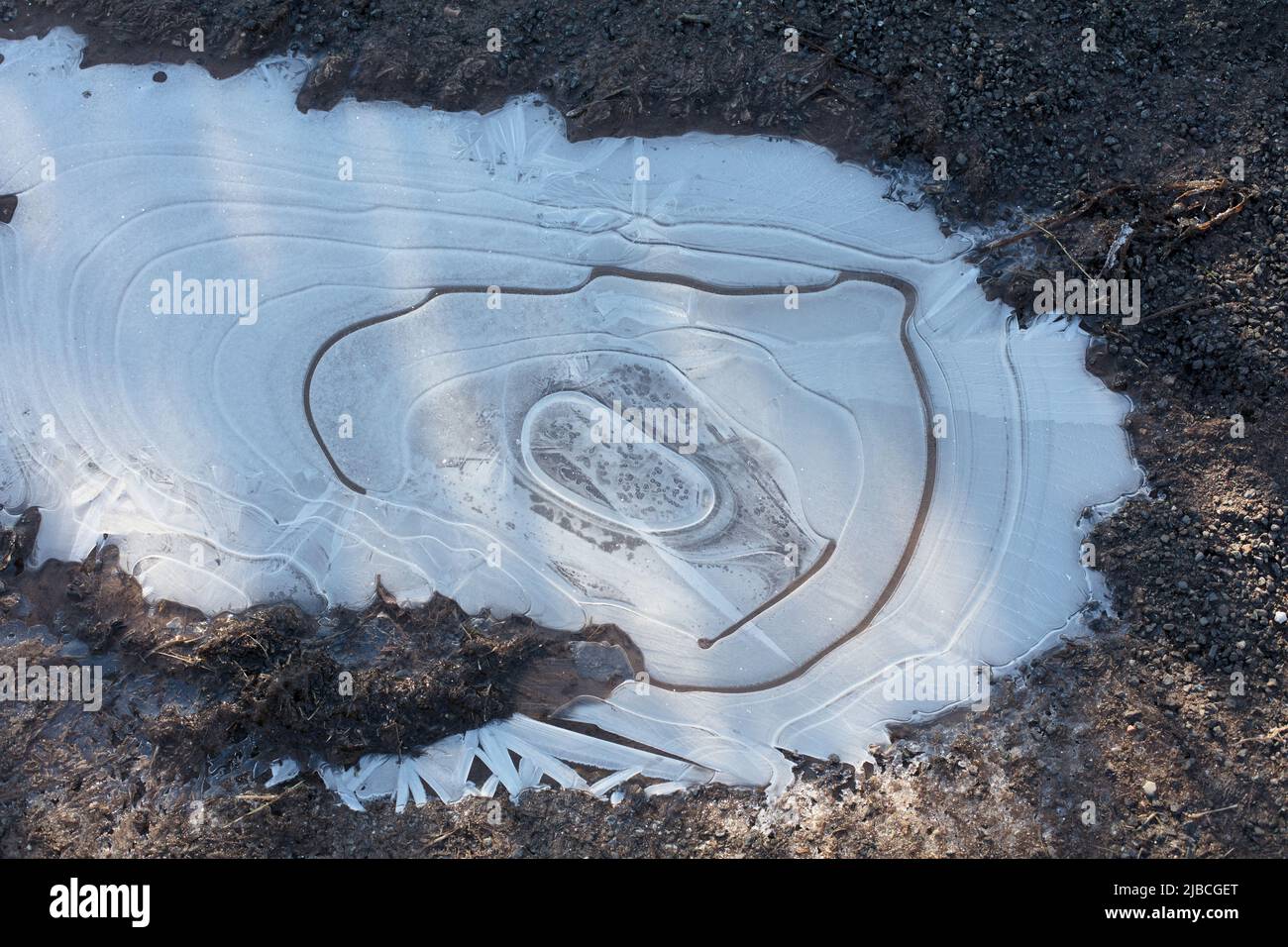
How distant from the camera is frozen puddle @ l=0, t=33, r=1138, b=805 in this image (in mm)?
8336

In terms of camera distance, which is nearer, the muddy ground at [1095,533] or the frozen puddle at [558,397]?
the muddy ground at [1095,533]

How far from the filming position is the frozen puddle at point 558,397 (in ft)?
27.3

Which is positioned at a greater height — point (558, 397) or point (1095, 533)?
point (558, 397)

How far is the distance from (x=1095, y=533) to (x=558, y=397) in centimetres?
515

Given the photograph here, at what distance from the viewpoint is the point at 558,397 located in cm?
866

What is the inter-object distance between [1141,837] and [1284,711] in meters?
1.67

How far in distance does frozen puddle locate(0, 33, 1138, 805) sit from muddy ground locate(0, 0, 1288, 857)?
32 centimetres

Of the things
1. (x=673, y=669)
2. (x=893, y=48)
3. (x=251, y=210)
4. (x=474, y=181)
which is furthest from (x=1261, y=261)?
(x=251, y=210)

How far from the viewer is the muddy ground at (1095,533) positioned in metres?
7.69

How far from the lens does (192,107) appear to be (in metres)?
8.88

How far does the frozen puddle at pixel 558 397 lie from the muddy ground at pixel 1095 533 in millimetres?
324

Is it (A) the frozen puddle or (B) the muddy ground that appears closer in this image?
(B) the muddy ground

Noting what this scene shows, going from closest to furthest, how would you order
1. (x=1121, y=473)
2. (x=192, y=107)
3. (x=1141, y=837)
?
(x=1141, y=837), (x=1121, y=473), (x=192, y=107)

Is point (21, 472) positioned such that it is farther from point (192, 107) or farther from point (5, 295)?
point (192, 107)
